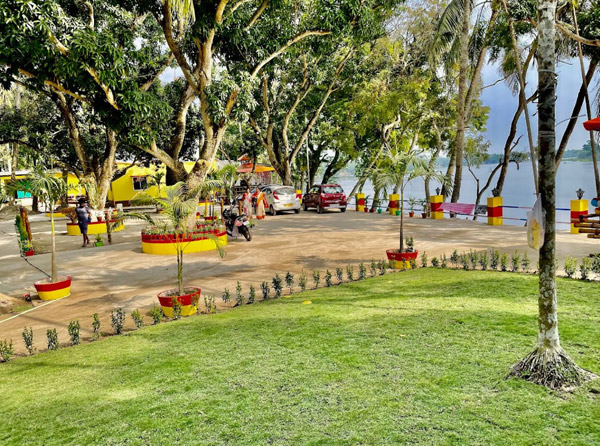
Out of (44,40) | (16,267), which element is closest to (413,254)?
(44,40)

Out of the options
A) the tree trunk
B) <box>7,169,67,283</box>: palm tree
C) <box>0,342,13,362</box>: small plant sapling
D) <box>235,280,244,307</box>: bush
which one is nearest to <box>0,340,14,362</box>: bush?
<box>0,342,13,362</box>: small plant sapling

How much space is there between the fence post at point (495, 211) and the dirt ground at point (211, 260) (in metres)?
0.38

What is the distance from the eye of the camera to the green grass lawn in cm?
320

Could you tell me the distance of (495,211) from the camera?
1526 centimetres

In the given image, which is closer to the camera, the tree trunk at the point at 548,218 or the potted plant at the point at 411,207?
the tree trunk at the point at 548,218

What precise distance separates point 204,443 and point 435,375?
2.07 m

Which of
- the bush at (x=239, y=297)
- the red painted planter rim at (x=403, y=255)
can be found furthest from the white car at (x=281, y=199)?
the bush at (x=239, y=297)

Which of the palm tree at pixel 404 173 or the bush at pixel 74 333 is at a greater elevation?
the palm tree at pixel 404 173

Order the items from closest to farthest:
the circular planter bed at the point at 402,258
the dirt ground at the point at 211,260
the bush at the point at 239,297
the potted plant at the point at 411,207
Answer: the bush at the point at 239,297 < the dirt ground at the point at 211,260 < the circular planter bed at the point at 402,258 < the potted plant at the point at 411,207

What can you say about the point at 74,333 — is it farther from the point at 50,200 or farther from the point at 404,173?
the point at 404,173

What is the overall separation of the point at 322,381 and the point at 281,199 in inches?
764

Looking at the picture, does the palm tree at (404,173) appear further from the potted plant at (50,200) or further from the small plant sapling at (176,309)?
the potted plant at (50,200)

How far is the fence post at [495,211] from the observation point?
15.2m

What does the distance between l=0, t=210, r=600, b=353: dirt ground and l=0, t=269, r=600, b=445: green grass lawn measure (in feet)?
5.63
